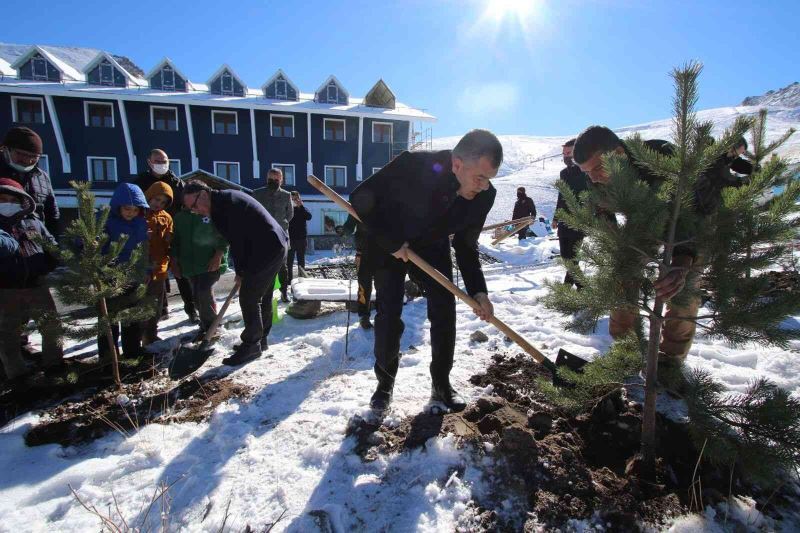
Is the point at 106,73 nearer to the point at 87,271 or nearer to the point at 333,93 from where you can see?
the point at 333,93

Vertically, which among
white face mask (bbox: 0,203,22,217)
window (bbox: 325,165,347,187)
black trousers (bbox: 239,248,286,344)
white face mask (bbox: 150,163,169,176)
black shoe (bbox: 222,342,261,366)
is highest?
window (bbox: 325,165,347,187)

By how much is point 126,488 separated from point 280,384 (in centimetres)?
134

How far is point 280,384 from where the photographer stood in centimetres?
341

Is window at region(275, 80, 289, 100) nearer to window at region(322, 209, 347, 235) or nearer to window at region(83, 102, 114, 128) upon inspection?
window at region(322, 209, 347, 235)

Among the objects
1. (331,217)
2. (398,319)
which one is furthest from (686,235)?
(331,217)

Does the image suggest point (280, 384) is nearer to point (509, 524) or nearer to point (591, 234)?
point (509, 524)

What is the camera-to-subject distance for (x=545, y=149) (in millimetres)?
82000

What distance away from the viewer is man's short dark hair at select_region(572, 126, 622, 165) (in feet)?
8.21

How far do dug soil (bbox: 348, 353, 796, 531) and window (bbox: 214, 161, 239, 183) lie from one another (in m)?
20.2

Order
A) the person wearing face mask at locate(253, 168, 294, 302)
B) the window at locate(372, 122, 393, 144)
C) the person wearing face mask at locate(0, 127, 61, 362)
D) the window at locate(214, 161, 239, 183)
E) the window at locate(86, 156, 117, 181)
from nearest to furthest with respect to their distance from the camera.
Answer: the person wearing face mask at locate(0, 127, 61, 362), the person wearing face mask at locate(253, 168, 294, 302), the window at locate(86, 156, 117, 181), the window at locate(214, 161, 239, 183), the window at locate(372, 122, 393, 144)

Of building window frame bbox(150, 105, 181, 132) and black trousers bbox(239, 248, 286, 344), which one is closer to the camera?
black trousers bbox(239, 248, 286, 344)

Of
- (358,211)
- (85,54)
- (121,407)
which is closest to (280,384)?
(121,407)

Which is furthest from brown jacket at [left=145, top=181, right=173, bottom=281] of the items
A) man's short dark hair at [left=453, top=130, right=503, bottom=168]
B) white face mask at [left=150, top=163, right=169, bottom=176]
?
man's short dark hair at [left=453, top=130, right=503, bottom=168]

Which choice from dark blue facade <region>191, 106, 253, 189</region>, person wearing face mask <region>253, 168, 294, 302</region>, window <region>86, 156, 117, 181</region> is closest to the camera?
person wearing face mask <region>253, 168, 294, 302</region>
